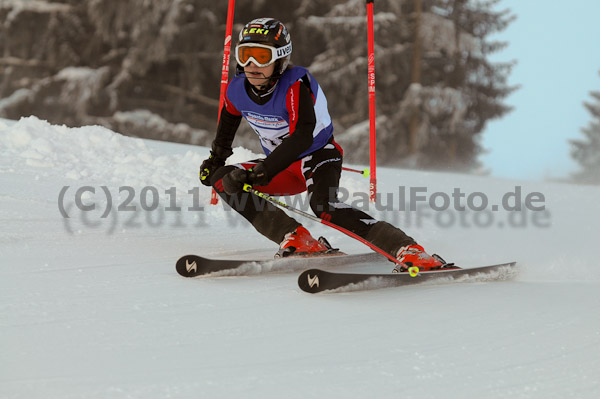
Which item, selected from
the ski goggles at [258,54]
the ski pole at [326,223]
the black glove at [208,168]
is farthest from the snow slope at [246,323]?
the ski goggles at [258,54]

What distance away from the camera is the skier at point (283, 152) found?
3016mm

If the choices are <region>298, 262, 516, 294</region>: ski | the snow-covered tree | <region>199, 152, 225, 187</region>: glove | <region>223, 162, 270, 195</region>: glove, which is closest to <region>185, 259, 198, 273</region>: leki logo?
<region>223, 162, 270, 195</region>: glove

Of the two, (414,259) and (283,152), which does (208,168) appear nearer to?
(283,152)

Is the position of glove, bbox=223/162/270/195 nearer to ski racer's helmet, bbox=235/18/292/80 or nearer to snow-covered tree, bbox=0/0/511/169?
ski racer's helmet, bbox=235/18/292/80

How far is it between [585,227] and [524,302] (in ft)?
10.7

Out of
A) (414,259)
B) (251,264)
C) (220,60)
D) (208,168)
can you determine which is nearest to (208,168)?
(208,168)

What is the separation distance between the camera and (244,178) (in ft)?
9.55

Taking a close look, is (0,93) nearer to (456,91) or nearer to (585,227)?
(456,91)

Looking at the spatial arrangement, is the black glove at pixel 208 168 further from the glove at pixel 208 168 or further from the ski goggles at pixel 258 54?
the ski goggles at pixel 258 54

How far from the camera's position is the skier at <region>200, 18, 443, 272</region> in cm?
302

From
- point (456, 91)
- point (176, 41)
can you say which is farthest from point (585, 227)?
point (176, 41)

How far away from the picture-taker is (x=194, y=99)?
57.0 ft

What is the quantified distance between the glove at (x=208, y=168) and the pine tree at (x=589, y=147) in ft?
79.0

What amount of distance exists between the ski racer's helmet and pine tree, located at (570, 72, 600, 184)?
2426 centimetres
